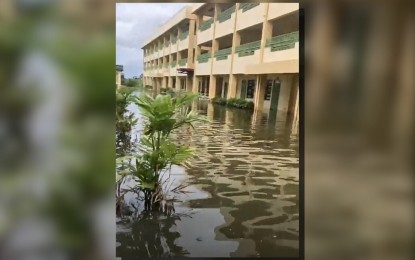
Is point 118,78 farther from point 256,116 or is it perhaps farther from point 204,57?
point 256,116

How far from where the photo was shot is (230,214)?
8.20 ft

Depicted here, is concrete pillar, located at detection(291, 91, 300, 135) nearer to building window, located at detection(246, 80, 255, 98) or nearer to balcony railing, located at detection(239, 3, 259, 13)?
building window, located at detection(246, 80, 255, 98)

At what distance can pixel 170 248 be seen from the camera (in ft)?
8.20

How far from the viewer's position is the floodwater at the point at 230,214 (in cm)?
248

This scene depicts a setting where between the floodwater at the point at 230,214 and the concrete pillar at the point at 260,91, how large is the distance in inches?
4.8

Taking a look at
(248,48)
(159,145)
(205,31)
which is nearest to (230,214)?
(159,145)

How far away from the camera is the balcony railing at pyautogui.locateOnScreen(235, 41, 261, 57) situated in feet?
8.16

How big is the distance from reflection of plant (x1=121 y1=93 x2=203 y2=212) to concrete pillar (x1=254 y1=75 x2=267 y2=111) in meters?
0.39

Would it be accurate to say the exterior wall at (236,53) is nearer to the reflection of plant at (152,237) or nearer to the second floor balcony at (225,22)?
the second floor balcony at (225,22)

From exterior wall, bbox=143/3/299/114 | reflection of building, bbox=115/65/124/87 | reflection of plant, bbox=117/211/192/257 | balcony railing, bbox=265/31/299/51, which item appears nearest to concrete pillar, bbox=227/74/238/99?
exterior wall, bbox=143/3/299/114
